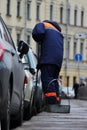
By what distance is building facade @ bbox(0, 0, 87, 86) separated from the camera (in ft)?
243

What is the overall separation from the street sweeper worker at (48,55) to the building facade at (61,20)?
57827 mm

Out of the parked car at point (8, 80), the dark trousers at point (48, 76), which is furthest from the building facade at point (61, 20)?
the parked car at point (8, 80)

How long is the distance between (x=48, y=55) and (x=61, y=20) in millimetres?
69090

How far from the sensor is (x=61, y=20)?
8231cm

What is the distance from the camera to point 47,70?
13406mm

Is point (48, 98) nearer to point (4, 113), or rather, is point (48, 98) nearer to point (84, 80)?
point (4, 113)

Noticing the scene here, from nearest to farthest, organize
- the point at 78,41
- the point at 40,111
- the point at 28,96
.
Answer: the point at 28,96, the point at 40,111, the point at 78,41

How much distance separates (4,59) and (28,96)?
5.28 metres

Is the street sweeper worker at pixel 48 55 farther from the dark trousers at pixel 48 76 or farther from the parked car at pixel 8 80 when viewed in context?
the parked car at pixel 8 80

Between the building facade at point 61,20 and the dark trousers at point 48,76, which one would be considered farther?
the building facade at point 61,20

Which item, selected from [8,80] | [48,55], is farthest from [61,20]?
[8,80]

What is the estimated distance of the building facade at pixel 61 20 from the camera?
243ft

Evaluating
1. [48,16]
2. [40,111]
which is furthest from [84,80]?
[40,111]

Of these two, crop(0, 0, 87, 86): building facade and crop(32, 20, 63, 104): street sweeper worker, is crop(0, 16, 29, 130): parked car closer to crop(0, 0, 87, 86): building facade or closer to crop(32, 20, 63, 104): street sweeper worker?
crop(32, 20, 63, 104): street sweeper worker
